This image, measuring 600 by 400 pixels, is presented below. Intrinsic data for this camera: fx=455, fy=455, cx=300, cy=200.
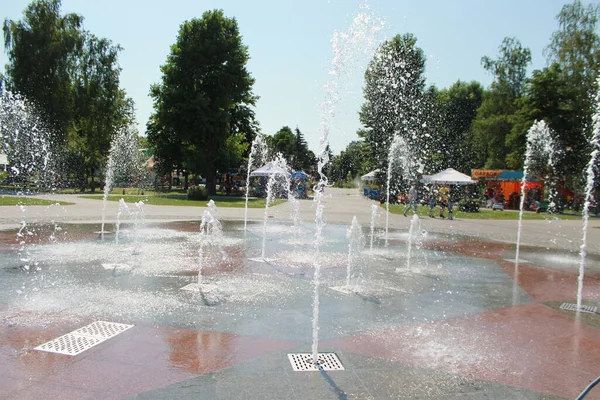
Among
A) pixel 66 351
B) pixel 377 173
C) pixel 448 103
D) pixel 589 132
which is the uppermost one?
pixel 448 103

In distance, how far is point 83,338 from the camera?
4.86 meters

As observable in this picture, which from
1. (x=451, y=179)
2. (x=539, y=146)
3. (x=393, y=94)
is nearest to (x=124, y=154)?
(x=393, y=94)

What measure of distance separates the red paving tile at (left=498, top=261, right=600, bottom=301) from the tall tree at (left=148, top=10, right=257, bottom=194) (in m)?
30.3

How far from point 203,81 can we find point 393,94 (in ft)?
58.0

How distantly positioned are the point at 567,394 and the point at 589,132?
123 ft

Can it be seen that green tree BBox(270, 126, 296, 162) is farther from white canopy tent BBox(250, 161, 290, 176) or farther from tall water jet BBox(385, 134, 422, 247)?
white canopy tent BBox(250, 161, 290, 176)

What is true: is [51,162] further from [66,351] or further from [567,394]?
[567,394]

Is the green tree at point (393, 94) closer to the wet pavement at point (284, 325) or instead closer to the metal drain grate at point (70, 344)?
the wet pavement at point (284, 325)

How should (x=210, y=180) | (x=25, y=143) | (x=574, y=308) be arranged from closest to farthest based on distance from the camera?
(x=574, y=308), (x=210, y=180), (x=25, y=143)

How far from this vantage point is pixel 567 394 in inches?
159

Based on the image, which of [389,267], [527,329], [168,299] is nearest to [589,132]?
[389,267]

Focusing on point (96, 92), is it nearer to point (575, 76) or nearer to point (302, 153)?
point (575, 76)

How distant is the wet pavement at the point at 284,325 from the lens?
4.01 m

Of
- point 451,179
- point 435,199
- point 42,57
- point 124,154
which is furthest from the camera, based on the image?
point 124,154
